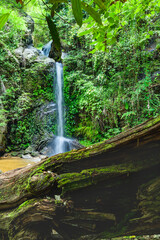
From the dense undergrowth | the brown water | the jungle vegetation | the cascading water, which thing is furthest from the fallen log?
the cascading water

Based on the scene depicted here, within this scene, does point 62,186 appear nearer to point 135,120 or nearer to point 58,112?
point 135,120

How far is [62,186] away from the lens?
1.36m

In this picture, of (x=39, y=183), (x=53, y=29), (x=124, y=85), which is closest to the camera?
(x=53, y=29)

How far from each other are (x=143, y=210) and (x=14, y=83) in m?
8.21

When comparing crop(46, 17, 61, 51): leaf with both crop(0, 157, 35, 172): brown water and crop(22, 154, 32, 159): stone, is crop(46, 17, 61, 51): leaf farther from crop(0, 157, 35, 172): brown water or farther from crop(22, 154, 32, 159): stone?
crop(22, 154, 32, 159): stone

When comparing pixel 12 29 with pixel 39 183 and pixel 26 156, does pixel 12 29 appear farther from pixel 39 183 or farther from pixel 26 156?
pixel 39 183

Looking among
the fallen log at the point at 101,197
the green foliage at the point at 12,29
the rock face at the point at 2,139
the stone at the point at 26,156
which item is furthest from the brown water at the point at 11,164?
the green foliage at the point at 12,29

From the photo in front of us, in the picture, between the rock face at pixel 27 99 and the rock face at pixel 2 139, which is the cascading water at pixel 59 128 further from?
the rock face at pixel 2 139

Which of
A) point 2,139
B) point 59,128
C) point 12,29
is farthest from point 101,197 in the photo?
point 12,29

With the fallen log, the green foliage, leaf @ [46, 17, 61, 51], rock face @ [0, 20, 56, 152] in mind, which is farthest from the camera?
rock face @ [0, 20, 56, 152]

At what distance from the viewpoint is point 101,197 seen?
4.36 ft

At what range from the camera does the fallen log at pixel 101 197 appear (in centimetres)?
126

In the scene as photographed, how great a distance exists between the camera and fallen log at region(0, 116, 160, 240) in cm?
126

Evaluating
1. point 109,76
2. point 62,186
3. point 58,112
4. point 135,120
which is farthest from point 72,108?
point 62,186
